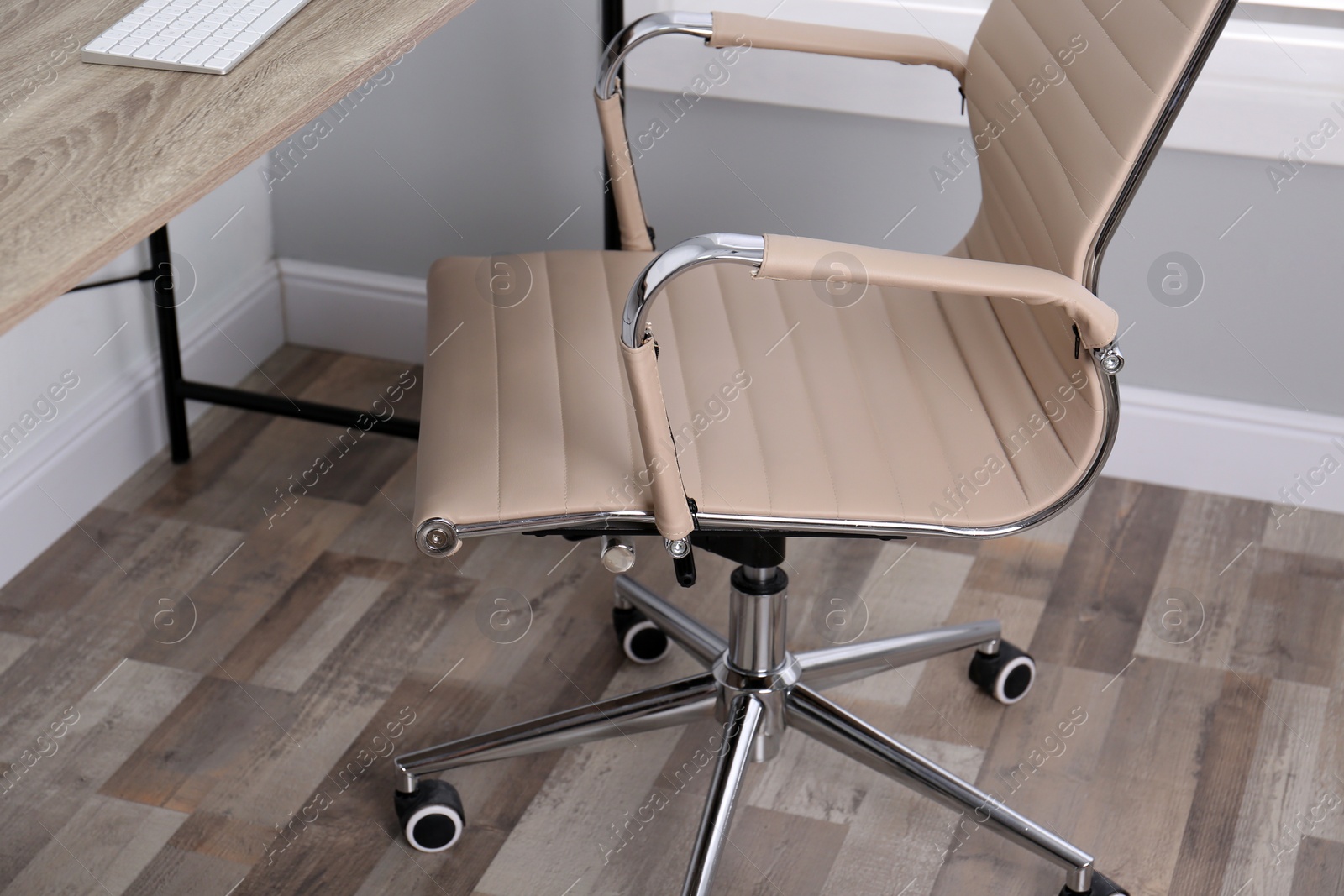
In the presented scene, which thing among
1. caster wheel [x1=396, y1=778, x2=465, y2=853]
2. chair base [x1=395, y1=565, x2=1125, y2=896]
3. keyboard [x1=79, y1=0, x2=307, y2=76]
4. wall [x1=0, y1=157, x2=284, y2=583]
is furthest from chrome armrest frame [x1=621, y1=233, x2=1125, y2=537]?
wall [x1=0, y1=157, x2=284, y2=583]

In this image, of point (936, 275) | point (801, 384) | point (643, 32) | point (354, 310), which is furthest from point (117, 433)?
point (936, 275)

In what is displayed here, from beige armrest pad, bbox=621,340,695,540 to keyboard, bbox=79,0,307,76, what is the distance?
47 centimetres

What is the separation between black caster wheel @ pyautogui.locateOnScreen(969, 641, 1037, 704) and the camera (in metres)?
1.65

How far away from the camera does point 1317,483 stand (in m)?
2.00

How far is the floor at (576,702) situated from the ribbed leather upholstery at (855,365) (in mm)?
532

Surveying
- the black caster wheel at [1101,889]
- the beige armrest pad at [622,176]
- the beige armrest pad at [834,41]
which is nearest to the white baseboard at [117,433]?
the beige armrest pad at [622,176]

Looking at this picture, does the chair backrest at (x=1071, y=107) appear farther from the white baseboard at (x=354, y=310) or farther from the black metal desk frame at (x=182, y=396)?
the white baseboard at (x=354, y=310)

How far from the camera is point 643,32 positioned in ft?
4.52

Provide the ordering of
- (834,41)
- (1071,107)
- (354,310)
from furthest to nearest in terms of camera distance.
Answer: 1. (354,310)
2. (834,41)
3. (1071,107)

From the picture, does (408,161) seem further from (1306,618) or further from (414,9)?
(1306,618)

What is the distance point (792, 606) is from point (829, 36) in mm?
775

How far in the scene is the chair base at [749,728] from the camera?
1376 mm

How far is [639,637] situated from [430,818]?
384mm

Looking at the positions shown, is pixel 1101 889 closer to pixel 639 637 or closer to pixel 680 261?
pixel 639 637
